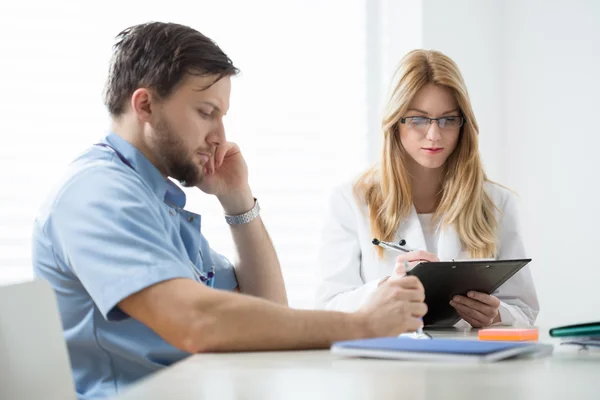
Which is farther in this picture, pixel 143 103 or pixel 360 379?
pixel 143 103

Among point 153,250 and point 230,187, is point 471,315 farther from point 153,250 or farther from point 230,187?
point 153,250

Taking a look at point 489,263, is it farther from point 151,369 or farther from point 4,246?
point 4,246

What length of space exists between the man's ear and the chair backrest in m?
0.60

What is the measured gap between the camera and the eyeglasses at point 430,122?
2.86m

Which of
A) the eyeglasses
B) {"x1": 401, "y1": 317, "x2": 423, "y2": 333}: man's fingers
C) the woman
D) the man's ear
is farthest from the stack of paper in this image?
the eyeglasses

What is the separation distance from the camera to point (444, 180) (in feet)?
9.80

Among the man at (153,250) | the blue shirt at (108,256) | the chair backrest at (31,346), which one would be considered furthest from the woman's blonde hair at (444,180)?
the chair backrest at (31,346)

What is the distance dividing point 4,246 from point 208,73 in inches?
76.8

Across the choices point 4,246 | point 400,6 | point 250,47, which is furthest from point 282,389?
point 400,6

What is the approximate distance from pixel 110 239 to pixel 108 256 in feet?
0.11

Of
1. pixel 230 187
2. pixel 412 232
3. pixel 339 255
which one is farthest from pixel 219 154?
pixel 412 232

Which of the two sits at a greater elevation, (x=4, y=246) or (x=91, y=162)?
(x=91, y=162)

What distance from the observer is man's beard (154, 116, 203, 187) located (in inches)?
72.5

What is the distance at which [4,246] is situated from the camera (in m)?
3.45
